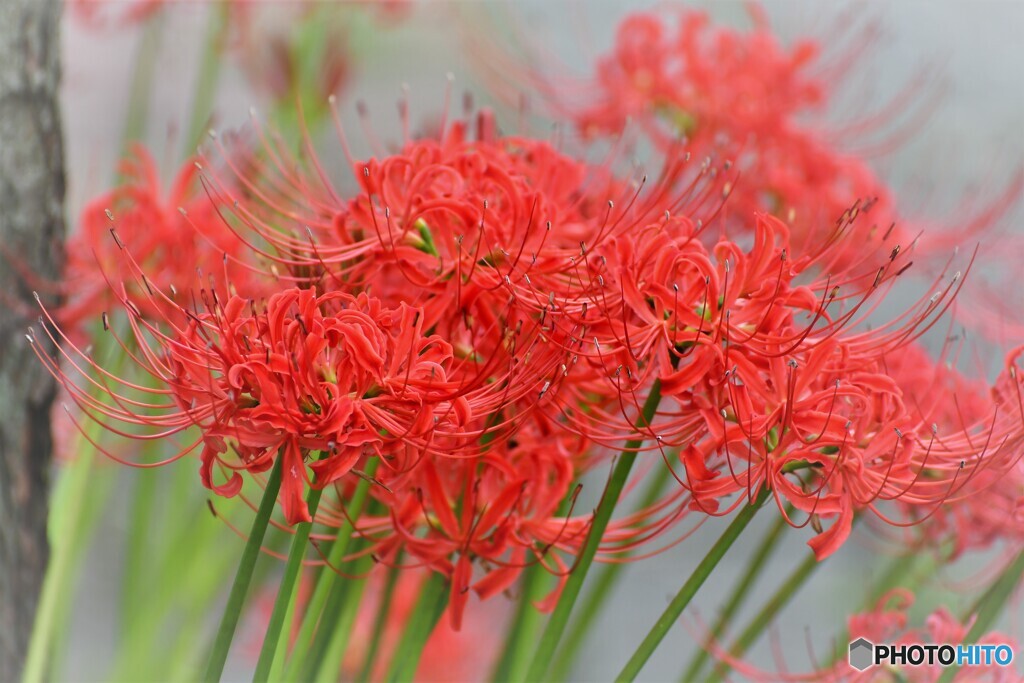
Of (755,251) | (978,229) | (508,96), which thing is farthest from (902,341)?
(508,96)

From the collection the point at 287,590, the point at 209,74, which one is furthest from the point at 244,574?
the point at 209,74

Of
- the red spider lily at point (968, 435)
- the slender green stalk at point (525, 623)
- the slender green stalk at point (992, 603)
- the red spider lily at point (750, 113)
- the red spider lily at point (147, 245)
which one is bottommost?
the slender green stalk at point (525, 623)

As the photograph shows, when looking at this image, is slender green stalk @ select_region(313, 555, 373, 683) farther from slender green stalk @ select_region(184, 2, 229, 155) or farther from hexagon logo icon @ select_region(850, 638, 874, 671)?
slender green stalk @ select_region(184, 2, 229, 155)

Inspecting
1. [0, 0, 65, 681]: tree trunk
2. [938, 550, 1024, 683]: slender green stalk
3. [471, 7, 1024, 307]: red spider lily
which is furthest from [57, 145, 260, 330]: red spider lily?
[938, 550, 1024, 683]: slender green stalk

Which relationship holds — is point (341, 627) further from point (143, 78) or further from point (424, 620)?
point (143, 78)

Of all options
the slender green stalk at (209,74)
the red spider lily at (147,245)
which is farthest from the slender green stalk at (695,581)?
the slender green stalk at (209,74)

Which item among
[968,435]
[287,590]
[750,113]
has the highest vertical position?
[750,113]

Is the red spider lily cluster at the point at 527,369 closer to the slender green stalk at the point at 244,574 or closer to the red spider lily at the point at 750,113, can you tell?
the slender green stalk at the point at 244,574
